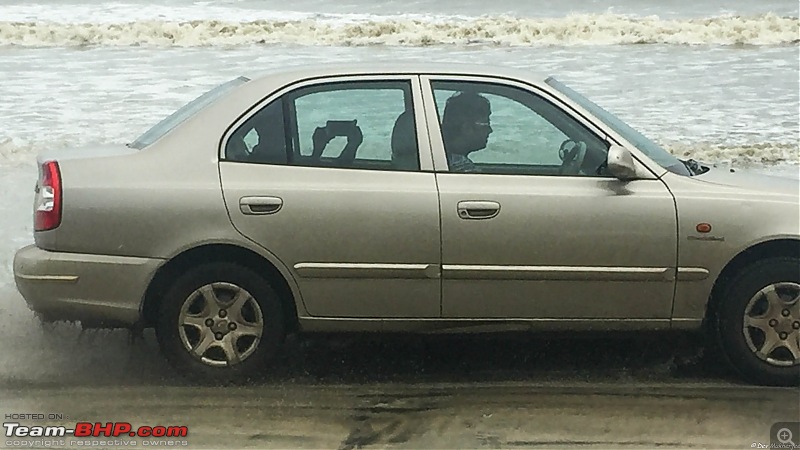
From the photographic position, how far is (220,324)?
16.0 feet

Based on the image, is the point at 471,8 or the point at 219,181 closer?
the point at 219,181

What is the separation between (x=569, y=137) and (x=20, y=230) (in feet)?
17.1

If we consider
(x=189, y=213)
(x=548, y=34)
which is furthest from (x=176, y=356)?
(x=548, y=34)

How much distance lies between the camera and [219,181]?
189 inches

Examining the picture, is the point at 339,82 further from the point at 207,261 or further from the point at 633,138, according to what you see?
the point at 633,138

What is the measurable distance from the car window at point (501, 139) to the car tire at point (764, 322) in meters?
0.90

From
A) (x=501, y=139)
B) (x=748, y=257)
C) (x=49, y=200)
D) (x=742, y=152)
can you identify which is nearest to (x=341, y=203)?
(x=501, y=139)

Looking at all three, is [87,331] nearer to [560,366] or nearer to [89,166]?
[89,166]

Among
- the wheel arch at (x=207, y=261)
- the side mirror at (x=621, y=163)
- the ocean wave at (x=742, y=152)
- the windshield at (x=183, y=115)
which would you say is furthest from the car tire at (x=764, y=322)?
the ocean wave at (x=742, y=152)

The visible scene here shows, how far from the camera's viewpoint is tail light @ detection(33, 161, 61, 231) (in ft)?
15.7

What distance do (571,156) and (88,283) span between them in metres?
2.41

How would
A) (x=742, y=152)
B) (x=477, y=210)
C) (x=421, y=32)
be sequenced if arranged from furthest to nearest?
1. (x=421, y=32)
2. (x=742, y=152)
3. (x=477, y=210)

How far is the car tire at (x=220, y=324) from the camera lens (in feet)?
15.8

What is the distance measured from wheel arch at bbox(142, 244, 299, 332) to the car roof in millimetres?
913
